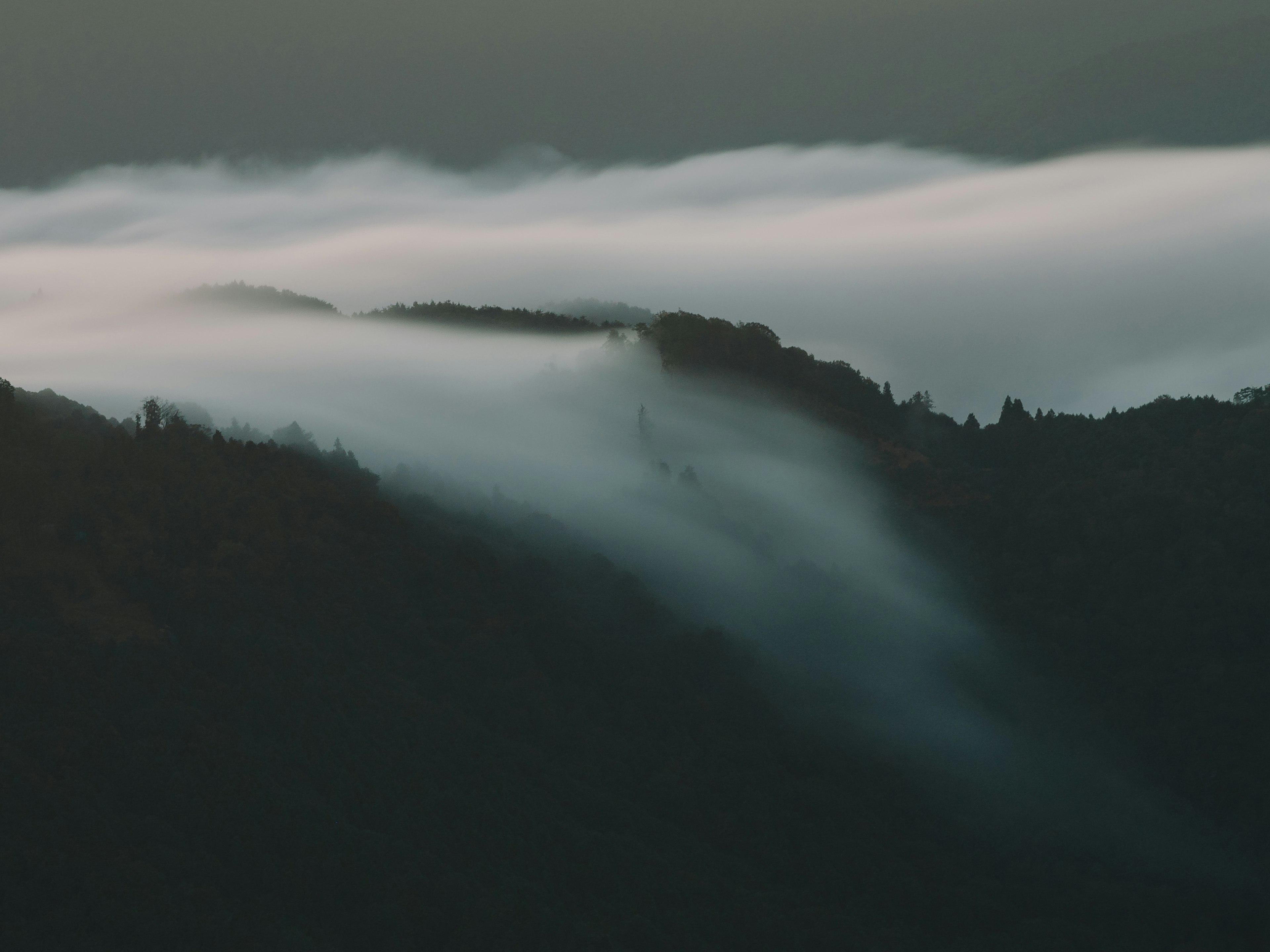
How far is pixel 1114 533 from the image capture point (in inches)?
4126

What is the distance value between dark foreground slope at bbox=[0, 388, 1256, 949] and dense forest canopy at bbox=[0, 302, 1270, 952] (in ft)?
0.50

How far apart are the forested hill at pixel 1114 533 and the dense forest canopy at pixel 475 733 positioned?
A: 0.96 feet

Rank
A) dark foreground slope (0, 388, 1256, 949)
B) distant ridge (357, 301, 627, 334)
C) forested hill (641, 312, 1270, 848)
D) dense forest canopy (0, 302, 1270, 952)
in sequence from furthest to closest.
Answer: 1. distant ridge (357, 301, 627, 334)
2. forested hill (641, 312, 1270, 848)
3. dense forest canopy (0, 302, 1270, 952)
4. dark foreground slope (0, 388, 1256, 949)

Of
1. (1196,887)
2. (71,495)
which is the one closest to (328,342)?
(71,495)

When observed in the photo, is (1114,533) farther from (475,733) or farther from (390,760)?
(390,760)

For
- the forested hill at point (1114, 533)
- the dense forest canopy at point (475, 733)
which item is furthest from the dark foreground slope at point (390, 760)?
the forested hill at point (1114, 533)

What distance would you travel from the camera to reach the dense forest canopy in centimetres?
5925

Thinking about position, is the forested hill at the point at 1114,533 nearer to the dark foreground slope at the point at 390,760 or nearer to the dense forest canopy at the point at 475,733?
the dense forest canopy at the point at 475,733

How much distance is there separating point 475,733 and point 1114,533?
167 feet

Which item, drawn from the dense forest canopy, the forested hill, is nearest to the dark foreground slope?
the dense forest canopy

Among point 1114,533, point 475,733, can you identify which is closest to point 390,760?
point 475,733

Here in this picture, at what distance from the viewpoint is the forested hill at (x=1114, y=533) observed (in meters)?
91.4

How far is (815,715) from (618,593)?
13.1 m

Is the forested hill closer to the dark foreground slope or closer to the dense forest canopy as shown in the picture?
the dense forest canopy
